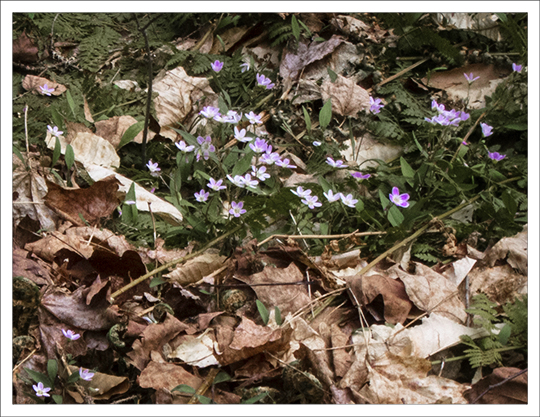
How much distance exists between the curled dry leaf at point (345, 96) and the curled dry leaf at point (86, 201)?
131 cm

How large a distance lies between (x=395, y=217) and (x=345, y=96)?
923mm

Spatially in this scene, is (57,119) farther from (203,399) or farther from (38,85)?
(203,399)

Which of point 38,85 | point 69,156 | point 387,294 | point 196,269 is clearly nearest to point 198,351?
point 196,269

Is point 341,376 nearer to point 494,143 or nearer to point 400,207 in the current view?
point 400,207

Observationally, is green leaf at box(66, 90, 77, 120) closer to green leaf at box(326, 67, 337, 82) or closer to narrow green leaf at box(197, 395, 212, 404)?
green leaf at box(326, 67, 337, 82)

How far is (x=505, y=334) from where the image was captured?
1.63m

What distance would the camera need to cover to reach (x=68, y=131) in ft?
8.17

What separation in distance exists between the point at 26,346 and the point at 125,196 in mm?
789

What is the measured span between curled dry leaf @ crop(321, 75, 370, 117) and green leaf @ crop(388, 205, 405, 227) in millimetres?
792

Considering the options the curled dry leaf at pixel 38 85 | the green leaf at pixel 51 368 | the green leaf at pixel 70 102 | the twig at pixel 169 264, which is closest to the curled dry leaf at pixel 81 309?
the twig at pixel 169 264

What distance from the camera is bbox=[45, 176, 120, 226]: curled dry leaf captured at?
80.0 inches

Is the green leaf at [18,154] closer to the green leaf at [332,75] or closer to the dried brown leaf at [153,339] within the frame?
the dried brown leaf at [153,339]

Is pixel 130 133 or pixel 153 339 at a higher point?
pixel 130 133

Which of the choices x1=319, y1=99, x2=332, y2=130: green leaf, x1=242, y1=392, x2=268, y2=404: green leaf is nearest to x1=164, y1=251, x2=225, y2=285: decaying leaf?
x1=242, y1=392, x2=268, y2=404: green leaf
